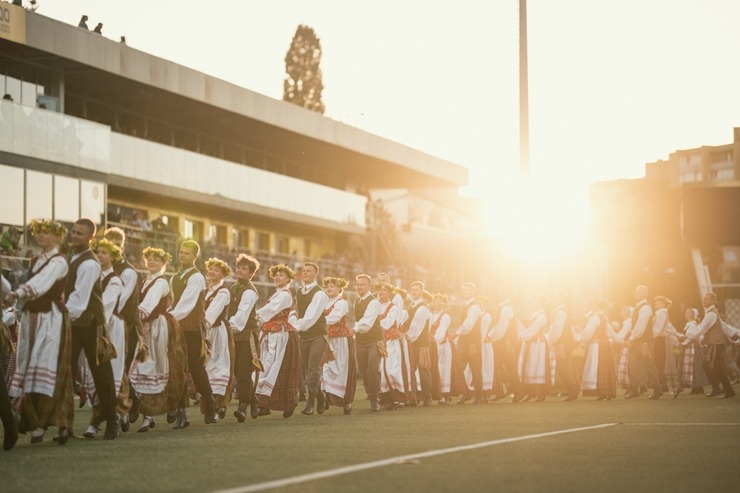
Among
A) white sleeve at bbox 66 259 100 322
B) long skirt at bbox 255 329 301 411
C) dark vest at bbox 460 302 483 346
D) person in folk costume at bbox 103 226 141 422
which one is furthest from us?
dark vest at bbox 460 302 483 346

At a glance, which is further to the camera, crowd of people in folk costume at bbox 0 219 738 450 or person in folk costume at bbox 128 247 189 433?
person in folk costume at bbox 128 247 189 433

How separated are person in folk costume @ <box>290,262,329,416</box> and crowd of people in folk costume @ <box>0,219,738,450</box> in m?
0.02

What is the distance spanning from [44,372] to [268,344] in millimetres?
A: 5483

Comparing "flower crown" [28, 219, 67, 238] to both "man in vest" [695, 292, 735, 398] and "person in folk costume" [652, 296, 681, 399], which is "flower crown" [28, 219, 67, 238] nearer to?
"person in folk costume" [652, 296, 681, 399]

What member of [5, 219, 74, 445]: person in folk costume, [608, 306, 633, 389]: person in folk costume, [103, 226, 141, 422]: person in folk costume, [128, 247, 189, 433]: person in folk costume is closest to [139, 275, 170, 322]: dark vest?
[128, 247, 189, 433]: person in folk costume

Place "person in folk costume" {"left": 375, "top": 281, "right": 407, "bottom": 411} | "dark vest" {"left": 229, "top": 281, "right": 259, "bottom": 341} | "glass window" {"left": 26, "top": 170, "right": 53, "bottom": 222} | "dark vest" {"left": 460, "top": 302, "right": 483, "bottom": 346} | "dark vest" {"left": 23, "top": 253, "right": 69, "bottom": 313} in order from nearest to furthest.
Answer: "dark vest" {"left": 23, "top": 253, "right": 69, "bottom": 313} → "dark vest" {"left": 229, "top": 281, "right": 259, "bottom": 341} → "person in folk costume" {"left": 375, "top": 281, "right": 407, "bottom": 411} → "dark vest" {"left": 460, "top": 302, "right": 483, "bottom": 346} → "glass window" {"left": 26, "top": 170, "right": 53, "bottom": 222}

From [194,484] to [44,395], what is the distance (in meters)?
3.74

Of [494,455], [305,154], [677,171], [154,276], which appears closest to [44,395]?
[154,276]

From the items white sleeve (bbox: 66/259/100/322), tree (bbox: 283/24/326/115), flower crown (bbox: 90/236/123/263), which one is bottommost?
white sleeve (bbox: 66/259/100/322)

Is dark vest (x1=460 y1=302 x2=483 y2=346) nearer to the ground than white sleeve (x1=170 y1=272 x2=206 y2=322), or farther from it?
nearer to the ground

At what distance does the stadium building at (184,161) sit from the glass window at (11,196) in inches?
1.3

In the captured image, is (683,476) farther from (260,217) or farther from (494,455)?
(260,217)

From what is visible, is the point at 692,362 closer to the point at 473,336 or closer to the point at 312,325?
the point at 473,336

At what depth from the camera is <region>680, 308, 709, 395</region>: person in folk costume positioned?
27406mm
